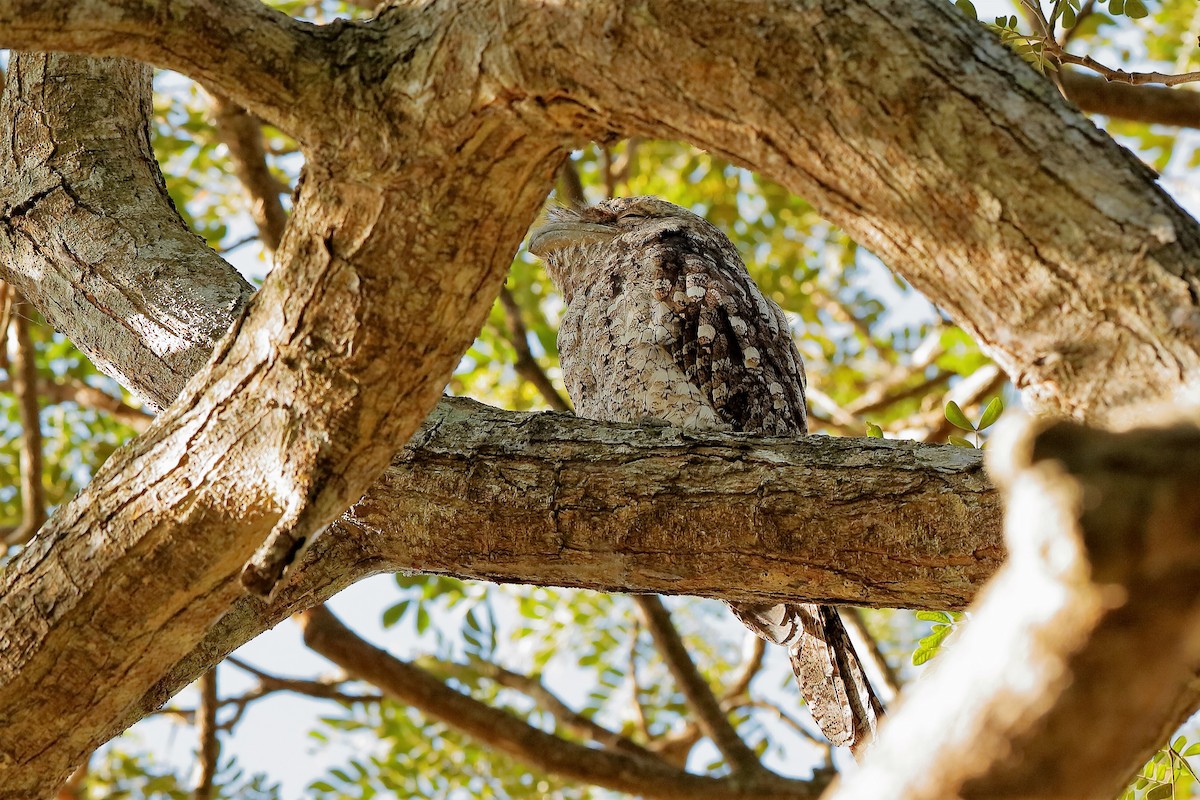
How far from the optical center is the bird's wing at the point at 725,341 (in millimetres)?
3590

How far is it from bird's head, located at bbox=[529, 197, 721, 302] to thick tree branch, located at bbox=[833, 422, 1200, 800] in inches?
130

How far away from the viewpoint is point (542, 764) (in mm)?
4336

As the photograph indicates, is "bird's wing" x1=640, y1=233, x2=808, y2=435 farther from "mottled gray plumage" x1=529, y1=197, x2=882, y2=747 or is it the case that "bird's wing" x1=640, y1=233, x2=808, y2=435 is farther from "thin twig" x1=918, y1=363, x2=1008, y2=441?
"thin twig" x1=918, y1=363, x2=1008, y2=441

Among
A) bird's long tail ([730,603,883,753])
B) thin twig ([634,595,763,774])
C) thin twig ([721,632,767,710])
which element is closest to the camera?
bird's long tail ([730,603,883,753])

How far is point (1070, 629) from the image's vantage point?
2.70 ft

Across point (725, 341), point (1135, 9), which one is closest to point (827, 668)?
point (725, 341)

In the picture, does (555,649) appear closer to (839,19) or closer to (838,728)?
(838,728)

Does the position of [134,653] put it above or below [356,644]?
below

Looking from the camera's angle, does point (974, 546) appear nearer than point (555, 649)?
Yes

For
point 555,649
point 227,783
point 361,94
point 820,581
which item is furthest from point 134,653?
point 555,649

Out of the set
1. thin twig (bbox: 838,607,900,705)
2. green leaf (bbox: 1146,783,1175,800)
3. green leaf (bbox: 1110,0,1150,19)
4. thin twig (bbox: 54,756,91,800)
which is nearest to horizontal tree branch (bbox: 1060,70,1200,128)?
green leaf (bbox: 1110,0,1150,19)

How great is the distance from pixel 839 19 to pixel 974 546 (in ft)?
3.66

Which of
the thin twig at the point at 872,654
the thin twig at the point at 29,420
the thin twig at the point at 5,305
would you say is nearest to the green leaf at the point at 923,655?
the thin twig at the point at 872,654

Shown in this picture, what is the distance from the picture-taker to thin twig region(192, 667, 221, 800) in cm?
455
